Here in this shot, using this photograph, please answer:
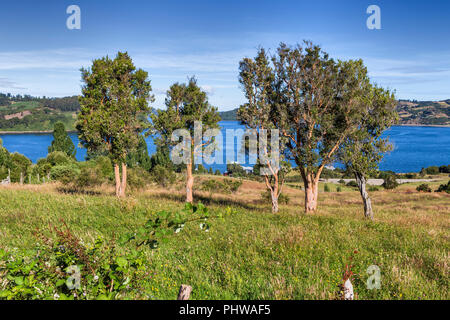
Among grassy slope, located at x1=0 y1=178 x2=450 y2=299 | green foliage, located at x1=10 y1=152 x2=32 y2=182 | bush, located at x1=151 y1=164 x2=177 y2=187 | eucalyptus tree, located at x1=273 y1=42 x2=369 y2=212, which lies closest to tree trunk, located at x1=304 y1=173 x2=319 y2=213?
eucalyptus tree, located at x1=273 y1=42 x2=369 y2=212

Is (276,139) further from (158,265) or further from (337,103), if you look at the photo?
(158,265)

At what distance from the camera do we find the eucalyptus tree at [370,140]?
19266mm

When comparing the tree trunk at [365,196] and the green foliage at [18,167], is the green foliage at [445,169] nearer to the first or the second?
the tree trunk at [365,196]

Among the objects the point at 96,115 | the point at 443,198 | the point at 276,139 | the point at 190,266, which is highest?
the point at 96,115

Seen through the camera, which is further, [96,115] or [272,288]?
[96,115]

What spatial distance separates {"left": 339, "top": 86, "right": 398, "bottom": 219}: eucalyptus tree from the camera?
1927 cm

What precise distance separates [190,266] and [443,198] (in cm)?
5195

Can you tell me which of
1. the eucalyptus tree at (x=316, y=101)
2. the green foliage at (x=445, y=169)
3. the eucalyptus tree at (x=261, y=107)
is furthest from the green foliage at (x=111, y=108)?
the green foliage at (x=445, y=169)

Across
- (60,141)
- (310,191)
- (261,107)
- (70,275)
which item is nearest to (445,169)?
(310,191)

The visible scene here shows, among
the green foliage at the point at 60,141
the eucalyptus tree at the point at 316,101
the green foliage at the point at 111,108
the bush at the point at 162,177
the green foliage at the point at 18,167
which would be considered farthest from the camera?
the green foliage at the point at 60,141

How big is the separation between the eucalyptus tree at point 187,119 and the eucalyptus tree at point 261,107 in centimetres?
442

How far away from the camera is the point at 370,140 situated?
65.0 feet
